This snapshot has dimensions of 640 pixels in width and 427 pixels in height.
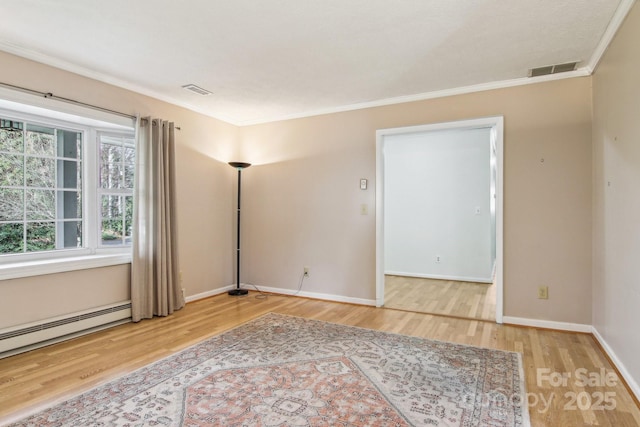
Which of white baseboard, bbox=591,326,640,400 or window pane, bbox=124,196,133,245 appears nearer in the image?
white baseboard, bbox=591,326,640,400

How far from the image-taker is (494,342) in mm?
3014

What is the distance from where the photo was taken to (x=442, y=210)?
5.88m

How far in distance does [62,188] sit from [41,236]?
0.49 m

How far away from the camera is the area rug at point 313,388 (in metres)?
1.89

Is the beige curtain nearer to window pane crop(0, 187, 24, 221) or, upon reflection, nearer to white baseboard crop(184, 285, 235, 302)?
white baseboard crop(184, 285, 235, 302)

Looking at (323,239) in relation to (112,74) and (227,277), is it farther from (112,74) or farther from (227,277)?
(112,74)

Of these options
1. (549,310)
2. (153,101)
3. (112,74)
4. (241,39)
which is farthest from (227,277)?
(549,310)

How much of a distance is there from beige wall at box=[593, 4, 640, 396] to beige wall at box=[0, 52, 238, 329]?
4159 millimetres

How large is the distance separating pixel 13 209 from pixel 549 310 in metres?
4.99

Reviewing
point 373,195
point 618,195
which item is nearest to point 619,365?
point 618,195

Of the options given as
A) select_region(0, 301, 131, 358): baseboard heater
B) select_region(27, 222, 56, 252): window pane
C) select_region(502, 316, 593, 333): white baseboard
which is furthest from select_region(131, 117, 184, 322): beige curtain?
A: select_region(502, 316, 593, 333): white baseboard

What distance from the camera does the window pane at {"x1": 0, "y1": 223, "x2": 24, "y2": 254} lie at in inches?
118

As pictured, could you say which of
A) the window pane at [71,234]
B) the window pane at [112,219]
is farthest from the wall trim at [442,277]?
the window pane at [71,234]

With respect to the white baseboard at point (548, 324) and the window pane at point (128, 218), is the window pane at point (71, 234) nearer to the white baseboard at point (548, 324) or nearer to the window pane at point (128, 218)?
the window pane at point (128, 218)
